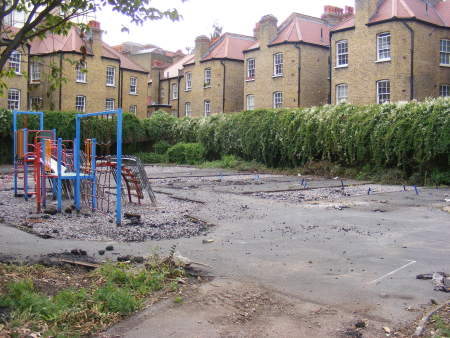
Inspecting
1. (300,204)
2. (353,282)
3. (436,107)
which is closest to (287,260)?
(353,282)

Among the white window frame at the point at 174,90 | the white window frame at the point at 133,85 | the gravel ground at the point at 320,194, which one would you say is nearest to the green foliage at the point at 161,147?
the white window frame at the point at 133,85

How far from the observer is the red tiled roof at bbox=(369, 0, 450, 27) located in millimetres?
31203

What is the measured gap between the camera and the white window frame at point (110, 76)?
4374cm

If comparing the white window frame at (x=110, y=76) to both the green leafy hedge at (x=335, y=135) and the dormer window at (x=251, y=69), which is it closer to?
the green leafy hedge at (x=335, y=135)

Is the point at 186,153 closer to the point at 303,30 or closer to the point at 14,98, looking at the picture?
the point at 303,30

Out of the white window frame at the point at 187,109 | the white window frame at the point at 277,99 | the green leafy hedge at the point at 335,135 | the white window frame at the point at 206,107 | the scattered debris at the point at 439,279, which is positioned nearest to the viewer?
the scattered debris at the point at 439,279

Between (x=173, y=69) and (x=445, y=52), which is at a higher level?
(x=173, y=69)

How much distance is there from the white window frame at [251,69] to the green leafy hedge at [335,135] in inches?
339

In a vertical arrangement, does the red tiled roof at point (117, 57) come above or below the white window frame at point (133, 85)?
above

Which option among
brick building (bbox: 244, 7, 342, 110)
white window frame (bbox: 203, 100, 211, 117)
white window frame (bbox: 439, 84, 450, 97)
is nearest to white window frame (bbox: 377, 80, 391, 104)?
white window frame (bbox: 439, 84, 450, 97)

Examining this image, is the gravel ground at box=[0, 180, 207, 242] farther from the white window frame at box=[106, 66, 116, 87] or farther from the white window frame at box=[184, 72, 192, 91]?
the white window frame at box=[184, 72, 192, 91]

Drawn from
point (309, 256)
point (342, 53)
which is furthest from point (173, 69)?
point (309, 256)

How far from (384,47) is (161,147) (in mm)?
17389

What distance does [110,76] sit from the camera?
44031 mm
